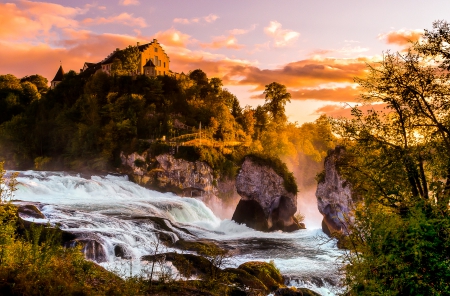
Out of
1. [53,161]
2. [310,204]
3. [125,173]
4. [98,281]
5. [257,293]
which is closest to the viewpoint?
[98,281]

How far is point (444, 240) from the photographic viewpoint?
10141mm

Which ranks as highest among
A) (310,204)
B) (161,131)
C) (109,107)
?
(109,107)

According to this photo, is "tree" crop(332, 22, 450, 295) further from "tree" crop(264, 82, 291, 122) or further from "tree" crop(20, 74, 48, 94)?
"tree" crop(20, 74, 48, 94)

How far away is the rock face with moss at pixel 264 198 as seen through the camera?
37.2m

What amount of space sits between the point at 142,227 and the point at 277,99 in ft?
170

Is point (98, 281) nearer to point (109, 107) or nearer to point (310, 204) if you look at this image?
point (109, 107)

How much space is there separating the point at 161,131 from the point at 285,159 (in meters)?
26.9

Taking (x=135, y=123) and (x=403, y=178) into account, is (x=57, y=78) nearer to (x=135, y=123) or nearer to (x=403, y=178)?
(x=135, y=123)

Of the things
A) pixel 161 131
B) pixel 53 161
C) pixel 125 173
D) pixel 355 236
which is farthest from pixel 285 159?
pixel 355 236

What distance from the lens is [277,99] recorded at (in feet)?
238

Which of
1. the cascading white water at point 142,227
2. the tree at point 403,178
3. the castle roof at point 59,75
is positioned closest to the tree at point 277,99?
the cascading white water at point 142,227

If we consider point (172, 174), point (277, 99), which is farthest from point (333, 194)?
point (277, 99)

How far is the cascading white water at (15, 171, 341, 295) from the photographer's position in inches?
808

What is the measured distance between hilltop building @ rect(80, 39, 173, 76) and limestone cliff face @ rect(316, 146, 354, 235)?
4678 cm
